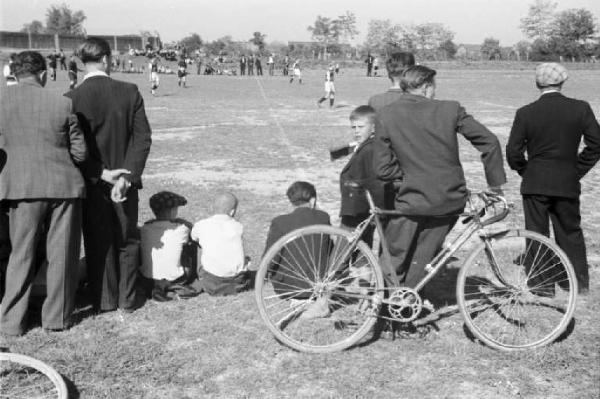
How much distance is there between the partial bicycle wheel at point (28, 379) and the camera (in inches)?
143

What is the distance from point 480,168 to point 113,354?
8.67 metres

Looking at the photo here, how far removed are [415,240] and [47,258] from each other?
2561mm

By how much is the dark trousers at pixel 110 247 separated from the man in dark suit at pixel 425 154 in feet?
6.47

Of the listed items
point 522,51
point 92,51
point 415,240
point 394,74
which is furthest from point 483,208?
point 522,51

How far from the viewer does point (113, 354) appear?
4.32 metres

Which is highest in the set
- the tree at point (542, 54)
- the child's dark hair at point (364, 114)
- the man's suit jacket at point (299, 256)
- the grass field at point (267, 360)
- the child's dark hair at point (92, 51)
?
the tree at point (542, 54)

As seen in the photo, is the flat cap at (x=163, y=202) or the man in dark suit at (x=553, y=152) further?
the flat cap at (x=163, y=202)

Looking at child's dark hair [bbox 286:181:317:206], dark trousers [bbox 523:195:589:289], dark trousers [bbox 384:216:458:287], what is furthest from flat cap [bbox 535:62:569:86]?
child's dark hair [bbox 286:181:317:206]

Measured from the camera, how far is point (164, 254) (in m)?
5.43

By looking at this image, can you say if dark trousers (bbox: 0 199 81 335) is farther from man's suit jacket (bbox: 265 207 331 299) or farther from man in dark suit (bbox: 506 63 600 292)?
man in dark suit (bbox: 506 63 600 292)

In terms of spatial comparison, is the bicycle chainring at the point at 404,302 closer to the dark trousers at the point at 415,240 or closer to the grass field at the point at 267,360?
the dark trousers at the point at 415,240

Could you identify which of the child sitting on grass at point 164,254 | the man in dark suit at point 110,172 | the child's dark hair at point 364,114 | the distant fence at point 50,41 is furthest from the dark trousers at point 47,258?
the distant fence at point 50,41

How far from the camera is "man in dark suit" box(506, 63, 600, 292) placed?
5156 mm

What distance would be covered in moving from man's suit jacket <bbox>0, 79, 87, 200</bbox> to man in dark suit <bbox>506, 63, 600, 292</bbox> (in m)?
3.41
